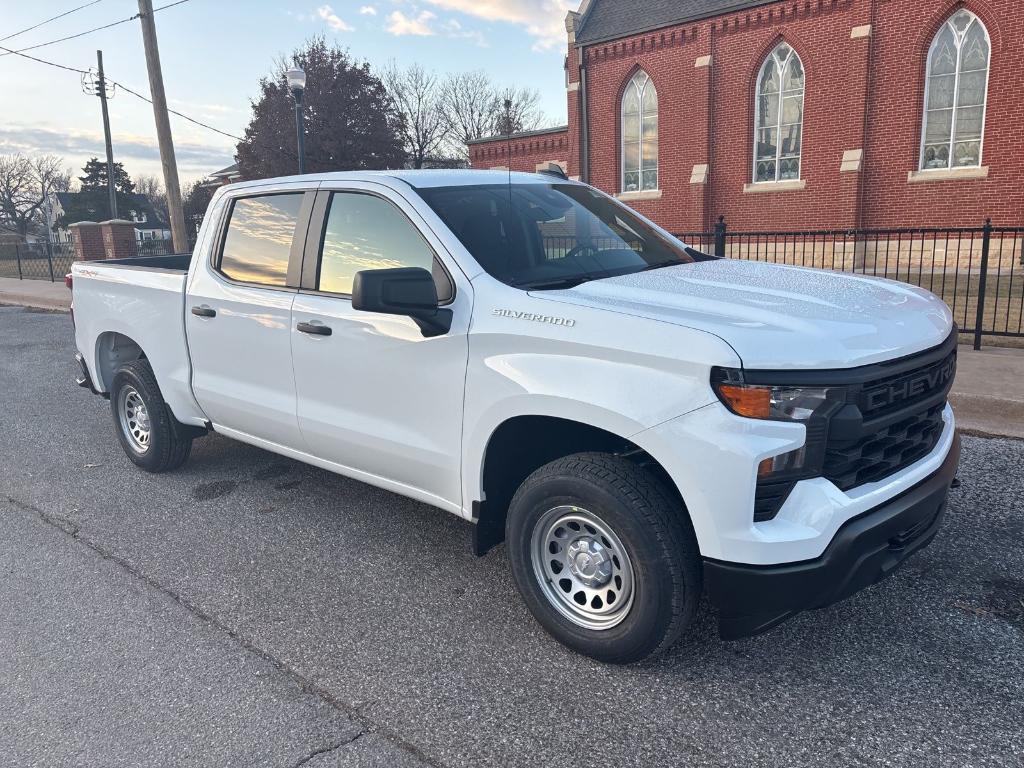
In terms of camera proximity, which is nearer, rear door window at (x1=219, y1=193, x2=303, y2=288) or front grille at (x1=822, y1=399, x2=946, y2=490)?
front grille at (x1=822, y1=399, x2=946, y2=490)

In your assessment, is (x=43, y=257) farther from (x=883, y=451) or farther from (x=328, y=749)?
(x=883, y=451)

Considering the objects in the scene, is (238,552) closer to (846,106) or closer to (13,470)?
(13,470)

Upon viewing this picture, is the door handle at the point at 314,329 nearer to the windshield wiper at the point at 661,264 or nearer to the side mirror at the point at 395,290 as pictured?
the side mirror at the point at 395,290

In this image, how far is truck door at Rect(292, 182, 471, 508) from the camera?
345 centimetres

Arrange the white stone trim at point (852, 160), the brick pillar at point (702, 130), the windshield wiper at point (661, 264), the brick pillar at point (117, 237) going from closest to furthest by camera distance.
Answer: the windshield wiper at point (661, 264)
the white stone trim at point (852, 160)
the brick pillar at point (117, 237)
the brick pillar at point (702, 130)

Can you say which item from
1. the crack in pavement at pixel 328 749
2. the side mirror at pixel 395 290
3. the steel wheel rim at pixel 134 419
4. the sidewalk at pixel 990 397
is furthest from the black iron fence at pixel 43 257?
the crack in pavement at pixel 328 749

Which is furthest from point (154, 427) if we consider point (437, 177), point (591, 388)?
point (591, 388)

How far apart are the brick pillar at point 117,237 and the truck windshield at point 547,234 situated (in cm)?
1909

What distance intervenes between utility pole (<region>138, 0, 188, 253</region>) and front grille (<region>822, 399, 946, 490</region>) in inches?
607

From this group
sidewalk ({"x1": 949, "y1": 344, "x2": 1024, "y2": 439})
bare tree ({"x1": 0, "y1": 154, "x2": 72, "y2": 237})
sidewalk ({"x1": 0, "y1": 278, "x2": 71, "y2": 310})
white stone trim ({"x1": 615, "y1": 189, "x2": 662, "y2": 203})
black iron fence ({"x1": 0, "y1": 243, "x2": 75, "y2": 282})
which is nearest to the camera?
sidewalk ({"x1": 949, "y1": 344, "x2": 1024, "y2": 439})

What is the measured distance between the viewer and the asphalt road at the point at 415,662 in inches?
104

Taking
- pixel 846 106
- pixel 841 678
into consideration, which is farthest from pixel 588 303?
pixel 846 106

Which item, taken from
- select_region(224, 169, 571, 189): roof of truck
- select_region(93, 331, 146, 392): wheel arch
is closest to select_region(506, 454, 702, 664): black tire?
select_region(224, 169, 571, 189): roof of truck

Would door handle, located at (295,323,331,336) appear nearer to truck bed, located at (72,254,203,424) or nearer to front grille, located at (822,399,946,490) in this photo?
truck bed, located at (72,254,203,424)
